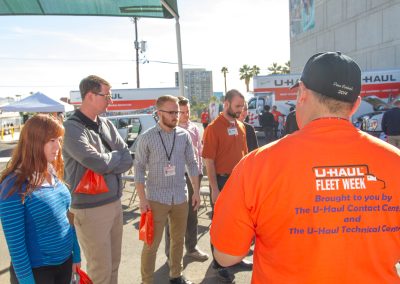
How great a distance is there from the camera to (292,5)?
34.3 metres

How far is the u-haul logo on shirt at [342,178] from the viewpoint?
3.97 ft

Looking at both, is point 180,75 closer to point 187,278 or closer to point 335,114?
point 187,278

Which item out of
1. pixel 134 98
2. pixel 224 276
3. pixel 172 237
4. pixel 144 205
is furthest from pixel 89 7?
pixel 134 98

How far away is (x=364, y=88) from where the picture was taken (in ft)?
55.1

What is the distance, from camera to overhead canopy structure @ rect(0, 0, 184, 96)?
3.42 meters

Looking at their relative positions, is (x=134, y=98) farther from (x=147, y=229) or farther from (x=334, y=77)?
(x=334, y=77)

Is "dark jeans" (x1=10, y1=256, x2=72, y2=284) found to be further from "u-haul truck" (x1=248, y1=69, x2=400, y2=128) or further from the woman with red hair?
"u-haul truck" (x1=248, y1=69, x2=400, y2=128)

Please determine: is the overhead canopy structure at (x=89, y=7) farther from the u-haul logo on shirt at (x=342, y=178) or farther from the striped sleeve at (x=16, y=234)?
the u-haul logo on shirt at (x=342, y=178)

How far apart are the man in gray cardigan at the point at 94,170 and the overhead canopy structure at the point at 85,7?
113 centimetres

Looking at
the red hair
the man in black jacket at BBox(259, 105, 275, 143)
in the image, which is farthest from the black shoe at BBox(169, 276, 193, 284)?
the man in black jacket at BBox(259, 105, 275, 143)

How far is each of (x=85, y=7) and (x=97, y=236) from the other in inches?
87.6

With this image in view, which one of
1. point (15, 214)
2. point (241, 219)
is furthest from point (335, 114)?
point (15, 214)

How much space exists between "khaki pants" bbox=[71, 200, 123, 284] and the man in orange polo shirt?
1.67m

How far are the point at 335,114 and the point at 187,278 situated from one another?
306 centimetres
